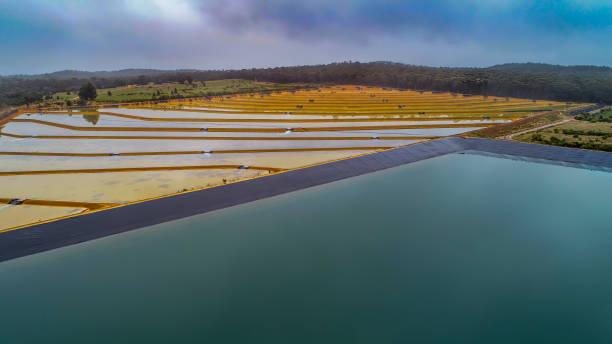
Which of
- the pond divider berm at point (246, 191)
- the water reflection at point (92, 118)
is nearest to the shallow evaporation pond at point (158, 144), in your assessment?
the pond divider berm at point (246, 191)

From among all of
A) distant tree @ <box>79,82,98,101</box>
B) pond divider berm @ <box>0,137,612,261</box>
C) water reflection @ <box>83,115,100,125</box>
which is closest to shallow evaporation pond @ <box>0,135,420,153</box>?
pond divider berm @ <box>0,137,612,261</box>

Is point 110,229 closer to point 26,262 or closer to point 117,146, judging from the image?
point 26,262

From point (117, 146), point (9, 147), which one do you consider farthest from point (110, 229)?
point (9, 147)

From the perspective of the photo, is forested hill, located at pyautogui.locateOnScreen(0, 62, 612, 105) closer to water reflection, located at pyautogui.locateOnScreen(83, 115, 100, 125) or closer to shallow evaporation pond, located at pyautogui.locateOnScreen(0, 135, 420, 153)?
water reflection, located at pyautogui.locateOnScreen(83, 115, 100, 125)

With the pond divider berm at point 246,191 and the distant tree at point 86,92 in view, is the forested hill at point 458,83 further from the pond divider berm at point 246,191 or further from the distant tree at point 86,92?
the pond divider berm at point 246,191

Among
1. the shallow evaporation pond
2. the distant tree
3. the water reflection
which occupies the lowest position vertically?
the shallow evaporation pond

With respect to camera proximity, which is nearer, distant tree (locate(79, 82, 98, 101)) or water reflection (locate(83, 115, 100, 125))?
water reflection (locate(83, 115, 100, 125))

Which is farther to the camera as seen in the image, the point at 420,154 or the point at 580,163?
the point at 420,154

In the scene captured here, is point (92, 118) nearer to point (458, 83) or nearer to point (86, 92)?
point (86, 92)
